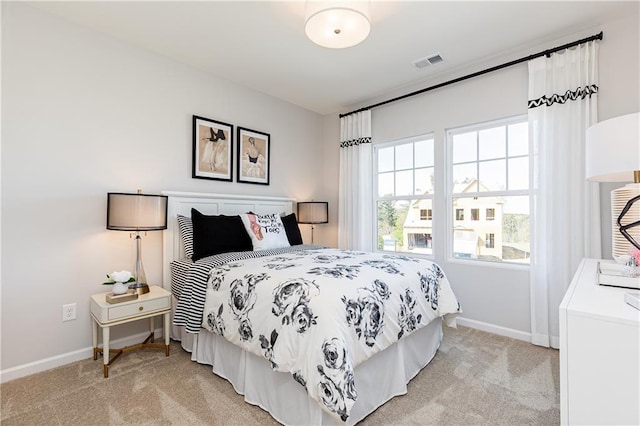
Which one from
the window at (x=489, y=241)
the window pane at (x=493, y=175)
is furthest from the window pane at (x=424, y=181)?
the window at (x=489, y=241)

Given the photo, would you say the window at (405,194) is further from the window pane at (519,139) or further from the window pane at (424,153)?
the window pane at (519,139)

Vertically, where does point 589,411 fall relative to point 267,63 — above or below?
below


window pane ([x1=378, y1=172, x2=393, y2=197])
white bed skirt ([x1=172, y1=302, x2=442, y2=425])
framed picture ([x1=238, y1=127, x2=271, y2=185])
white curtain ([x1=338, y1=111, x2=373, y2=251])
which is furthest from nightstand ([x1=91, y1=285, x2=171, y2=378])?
window pane ([x1=378, y1=172, x2=393, y2=197])

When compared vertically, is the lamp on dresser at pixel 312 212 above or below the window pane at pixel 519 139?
below

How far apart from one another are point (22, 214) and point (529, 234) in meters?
3.99

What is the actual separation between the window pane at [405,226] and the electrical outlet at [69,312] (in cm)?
307

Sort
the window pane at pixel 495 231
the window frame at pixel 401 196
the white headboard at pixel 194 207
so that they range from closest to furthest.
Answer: the white headboard at pixel 194 207 → the window pane at pixel 495 231 → the window frame at pixel 401 196

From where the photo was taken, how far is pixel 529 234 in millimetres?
2789

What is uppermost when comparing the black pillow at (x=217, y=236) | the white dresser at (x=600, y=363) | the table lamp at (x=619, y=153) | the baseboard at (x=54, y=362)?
the table lamp at (x=619, y=153)

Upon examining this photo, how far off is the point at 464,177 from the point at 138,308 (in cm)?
317

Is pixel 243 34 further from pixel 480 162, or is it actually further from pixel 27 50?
pixel 480 162

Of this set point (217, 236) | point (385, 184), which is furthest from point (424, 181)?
point (217, 236)

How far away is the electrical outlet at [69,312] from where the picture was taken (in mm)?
2311

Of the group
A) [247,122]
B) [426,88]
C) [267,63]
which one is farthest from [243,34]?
[426,88]
